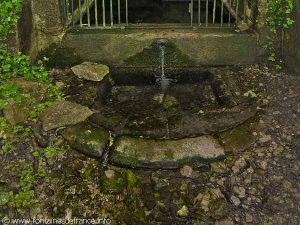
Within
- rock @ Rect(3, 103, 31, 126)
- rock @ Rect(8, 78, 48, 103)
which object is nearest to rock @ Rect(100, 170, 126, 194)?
rock @ Rect(3, 103, 31, 126)

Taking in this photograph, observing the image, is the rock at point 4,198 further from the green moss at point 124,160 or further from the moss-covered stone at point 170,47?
the moss-covered stone at point 170,47

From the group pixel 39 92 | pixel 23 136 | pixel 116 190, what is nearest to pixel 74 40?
pixel 39 92

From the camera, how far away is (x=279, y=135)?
13.0 feet

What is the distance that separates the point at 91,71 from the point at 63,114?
92cm

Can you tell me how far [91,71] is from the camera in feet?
16.0

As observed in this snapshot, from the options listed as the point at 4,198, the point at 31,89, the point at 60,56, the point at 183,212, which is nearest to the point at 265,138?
the point at 183,212

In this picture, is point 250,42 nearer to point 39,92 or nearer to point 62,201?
point 39,92

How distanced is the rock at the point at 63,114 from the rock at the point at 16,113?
6.9 inches

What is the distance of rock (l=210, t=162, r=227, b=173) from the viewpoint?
142 inches

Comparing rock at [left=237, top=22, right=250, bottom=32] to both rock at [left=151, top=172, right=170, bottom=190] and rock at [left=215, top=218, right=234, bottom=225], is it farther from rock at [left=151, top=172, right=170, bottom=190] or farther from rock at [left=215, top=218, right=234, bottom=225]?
rock at [left=215, top=218, right=234, bottom=225]

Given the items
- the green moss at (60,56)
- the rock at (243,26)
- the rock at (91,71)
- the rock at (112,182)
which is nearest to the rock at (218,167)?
the rock at (112,182)

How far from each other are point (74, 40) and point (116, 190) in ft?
7.57

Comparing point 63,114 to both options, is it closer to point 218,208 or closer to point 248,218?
point 218,208

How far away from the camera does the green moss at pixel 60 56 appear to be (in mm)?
5059
